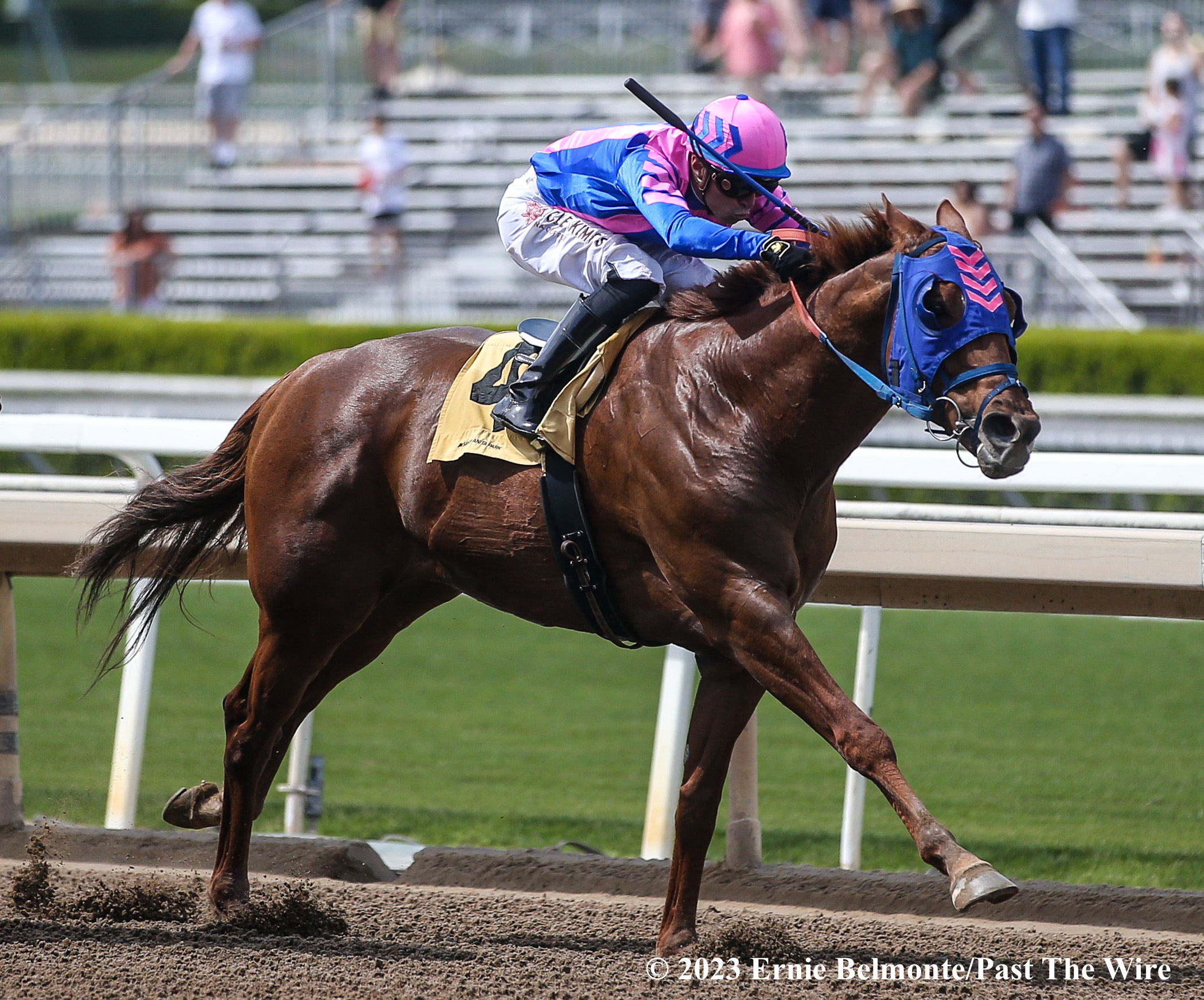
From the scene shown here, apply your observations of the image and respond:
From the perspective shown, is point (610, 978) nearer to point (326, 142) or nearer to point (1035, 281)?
point (1035, 281)

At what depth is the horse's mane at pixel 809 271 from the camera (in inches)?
144

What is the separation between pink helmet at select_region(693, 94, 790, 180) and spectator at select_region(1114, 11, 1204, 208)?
33.6 feet

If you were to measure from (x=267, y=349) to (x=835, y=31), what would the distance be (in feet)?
24.2

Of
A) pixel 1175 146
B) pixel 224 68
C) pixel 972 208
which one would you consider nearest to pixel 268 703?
pixel 972 208

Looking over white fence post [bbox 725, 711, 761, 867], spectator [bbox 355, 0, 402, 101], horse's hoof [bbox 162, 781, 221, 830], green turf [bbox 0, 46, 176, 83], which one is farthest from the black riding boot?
green turf [bbox 0, 46, 176, 83]

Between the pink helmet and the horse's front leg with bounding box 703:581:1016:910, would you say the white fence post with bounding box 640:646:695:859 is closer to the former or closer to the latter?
the horse's front leg with bounding box 703:581:1016:910

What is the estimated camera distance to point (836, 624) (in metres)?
8.81

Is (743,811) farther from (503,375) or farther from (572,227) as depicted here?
(572,227)

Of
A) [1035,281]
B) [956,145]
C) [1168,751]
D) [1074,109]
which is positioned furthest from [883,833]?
[1074,109]

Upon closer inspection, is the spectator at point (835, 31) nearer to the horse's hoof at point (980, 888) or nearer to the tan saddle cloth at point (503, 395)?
the tan saddle cloth at point (503, 395)

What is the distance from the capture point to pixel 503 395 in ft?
13.3

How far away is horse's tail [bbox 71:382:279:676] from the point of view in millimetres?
4555

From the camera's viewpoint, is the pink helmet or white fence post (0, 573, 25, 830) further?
white fence post (0, 573, 25, 830)

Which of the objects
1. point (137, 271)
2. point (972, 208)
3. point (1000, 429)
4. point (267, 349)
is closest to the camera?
point (1000, 429)
